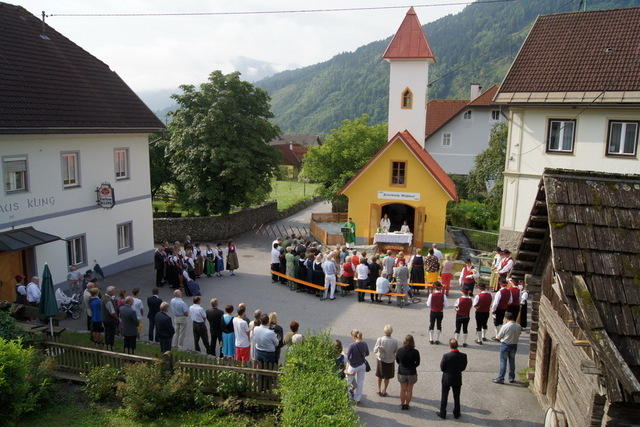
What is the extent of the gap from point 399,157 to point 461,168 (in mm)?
24594

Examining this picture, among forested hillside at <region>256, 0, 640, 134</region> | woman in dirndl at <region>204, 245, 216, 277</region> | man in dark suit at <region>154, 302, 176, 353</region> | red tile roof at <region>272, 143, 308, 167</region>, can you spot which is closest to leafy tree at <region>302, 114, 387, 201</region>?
woman in dirndl at <region>204, 245, 216, 277</region>

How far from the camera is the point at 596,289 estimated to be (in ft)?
20.5

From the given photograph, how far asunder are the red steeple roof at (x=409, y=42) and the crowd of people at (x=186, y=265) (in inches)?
619

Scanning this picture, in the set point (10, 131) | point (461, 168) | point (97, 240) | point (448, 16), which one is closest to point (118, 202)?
point (97, 240)

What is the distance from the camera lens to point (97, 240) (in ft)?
65.3

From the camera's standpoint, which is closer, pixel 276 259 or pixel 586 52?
pixel 276 259

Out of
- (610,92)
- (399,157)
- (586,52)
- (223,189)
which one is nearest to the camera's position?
(610,92)

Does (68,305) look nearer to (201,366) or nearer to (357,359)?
(201,366)

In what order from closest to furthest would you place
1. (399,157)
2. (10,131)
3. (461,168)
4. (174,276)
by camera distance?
(10,131)
(174,276)
(399,157)
(461,168)

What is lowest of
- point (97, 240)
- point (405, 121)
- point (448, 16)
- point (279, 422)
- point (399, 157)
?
point (279, 422)

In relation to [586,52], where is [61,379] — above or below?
below

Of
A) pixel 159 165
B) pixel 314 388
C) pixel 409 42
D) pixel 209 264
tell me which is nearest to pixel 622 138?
pixel 409 42

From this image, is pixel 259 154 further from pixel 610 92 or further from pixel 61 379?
pixel 61 379

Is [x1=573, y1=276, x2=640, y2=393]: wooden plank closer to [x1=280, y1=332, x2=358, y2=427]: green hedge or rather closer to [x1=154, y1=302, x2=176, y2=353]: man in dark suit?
[x1=280, y1=332, x2=358, y2=427]: green hedge
